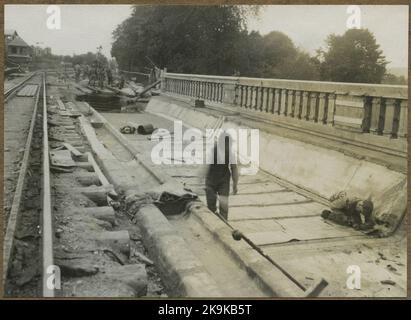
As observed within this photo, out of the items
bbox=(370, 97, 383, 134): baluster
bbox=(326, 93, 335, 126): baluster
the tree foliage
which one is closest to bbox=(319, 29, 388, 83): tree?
the tree foliage

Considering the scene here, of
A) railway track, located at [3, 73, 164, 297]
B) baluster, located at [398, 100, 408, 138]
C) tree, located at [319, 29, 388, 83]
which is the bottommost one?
railway track, located at [3, 73, 164, 297]

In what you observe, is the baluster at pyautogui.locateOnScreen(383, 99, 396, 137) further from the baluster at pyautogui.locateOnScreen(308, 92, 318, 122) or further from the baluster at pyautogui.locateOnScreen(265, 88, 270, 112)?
the baluster at pyautogui.locateOnScreen(265, 88, 270, 112)

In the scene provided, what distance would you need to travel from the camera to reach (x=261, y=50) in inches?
1209

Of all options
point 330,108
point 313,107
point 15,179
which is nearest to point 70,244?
point 15,179

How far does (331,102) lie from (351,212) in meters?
2.69

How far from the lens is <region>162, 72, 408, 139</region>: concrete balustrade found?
282 inches

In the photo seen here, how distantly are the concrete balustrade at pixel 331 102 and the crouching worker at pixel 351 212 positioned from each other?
4.16 ft

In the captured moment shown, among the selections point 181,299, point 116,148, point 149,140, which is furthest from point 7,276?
point 149,140

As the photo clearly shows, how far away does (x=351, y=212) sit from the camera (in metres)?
6.86

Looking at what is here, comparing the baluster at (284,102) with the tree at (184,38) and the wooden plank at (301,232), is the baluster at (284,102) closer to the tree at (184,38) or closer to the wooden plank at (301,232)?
the wooden plank at (301,232)

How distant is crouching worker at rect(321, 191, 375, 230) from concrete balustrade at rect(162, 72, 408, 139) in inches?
49.9

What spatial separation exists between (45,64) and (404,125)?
6309cm

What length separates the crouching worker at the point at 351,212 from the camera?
664cm

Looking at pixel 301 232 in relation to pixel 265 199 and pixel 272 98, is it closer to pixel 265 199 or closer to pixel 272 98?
pixel 265 199
